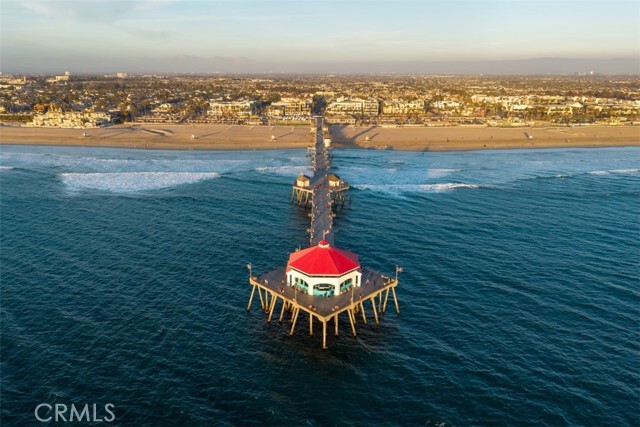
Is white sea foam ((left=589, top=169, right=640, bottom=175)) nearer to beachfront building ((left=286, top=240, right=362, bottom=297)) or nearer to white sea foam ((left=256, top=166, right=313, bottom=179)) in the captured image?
white sea foam ((left=256, top=166, right=313, bottom=179))

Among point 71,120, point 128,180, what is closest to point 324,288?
point 128,180

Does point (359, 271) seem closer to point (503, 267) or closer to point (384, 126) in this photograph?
point (503, 267)

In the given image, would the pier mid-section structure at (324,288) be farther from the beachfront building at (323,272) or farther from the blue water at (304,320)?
the blue water at (304,320)

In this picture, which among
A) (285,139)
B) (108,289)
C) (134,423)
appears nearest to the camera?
(134,423)

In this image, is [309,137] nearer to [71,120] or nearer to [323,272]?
[71,120]

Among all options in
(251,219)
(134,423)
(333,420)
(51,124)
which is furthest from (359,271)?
(51,124)

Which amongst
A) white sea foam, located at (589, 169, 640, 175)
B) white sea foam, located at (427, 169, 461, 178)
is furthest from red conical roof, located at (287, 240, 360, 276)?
white sea foam, located at (589, 169, 640, 175)
